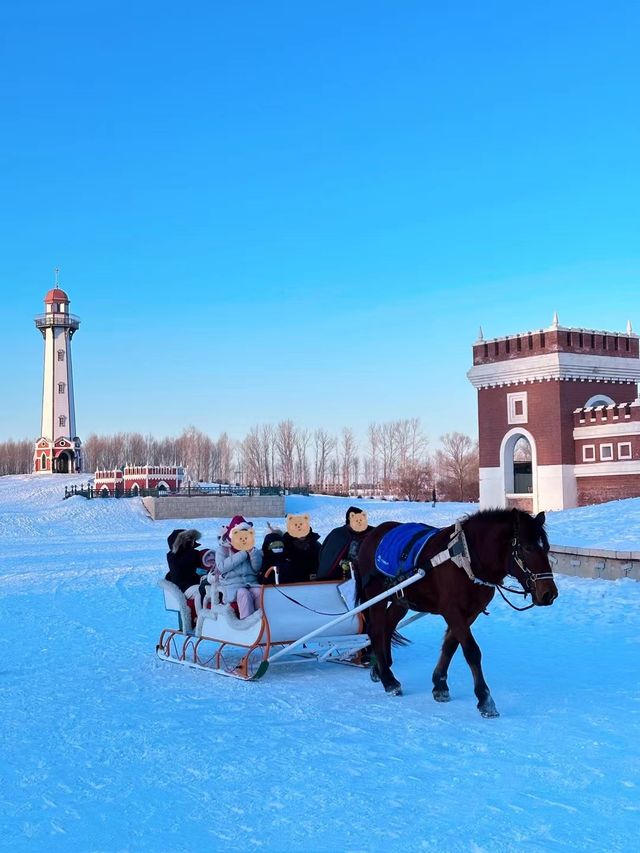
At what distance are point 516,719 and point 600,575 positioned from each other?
8526 mm

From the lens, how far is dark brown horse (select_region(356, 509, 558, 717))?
273 inches

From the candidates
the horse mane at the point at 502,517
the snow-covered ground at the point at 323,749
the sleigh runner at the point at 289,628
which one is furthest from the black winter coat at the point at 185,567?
the horse mane at the point at 502,517

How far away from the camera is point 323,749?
609cm

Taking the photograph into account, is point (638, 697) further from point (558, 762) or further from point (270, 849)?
point (270, 849)

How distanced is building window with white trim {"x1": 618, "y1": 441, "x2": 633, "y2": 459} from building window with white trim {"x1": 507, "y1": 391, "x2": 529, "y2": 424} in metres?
4.02

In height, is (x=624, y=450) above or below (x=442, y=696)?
above

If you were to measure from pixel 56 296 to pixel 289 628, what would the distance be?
64683mm

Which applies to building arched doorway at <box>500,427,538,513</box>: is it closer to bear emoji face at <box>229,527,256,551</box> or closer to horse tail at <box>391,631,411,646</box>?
horse tail at <box>391,631,411,646</box>

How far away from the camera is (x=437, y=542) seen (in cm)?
783

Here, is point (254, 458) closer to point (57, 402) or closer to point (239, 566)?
point (57, 402)

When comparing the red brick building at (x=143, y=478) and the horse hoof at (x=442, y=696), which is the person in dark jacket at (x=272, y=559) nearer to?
the horse hoof at (x=442, y=696)

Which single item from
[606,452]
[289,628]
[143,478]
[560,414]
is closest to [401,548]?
[289,628]

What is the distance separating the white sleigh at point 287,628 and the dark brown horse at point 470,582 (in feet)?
1.83

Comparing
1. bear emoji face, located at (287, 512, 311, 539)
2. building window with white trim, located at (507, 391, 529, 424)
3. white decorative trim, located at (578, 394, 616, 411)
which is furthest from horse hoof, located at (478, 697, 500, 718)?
building window with white trim, located at (507, 391, 529, 424)
